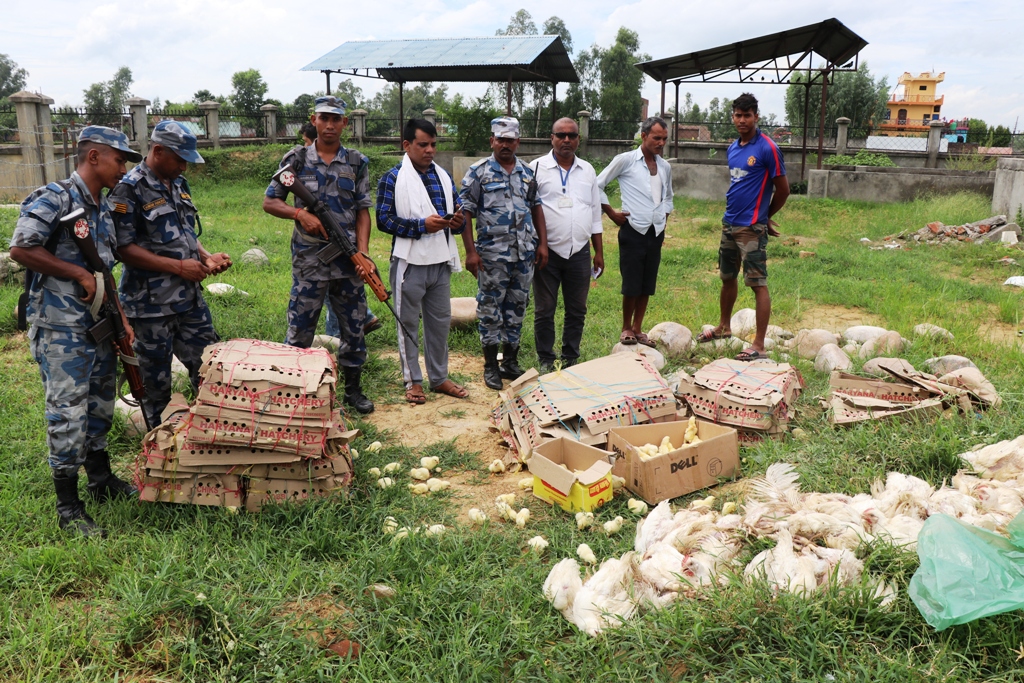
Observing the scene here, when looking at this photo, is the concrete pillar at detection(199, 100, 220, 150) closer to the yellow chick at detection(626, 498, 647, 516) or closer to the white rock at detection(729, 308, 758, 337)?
the white rock at detection(729, 308, 758, 337)

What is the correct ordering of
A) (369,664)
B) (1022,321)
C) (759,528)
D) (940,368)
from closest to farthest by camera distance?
(369,664) < (759,528) < (940,368) < (1022,321)

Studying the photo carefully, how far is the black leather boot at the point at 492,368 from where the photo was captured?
5548 millimetres

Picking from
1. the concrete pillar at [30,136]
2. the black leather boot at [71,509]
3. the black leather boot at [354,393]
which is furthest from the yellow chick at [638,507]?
the concrete pillar at [30,136]

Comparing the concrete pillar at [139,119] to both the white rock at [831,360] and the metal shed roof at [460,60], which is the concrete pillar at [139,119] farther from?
the white rock at [831,360]

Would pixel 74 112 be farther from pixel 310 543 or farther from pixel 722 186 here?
pixel 310 543

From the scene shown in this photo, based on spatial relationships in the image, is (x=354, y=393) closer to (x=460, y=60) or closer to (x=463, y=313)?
(x=463, y=313)

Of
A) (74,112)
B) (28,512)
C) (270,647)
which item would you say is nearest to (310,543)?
(270,647)

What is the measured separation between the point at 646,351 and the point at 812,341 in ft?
4.77

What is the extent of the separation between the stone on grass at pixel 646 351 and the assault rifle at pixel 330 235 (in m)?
2.15

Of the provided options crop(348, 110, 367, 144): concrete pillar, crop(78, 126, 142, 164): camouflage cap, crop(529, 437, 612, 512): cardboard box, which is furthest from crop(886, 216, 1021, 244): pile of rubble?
crop(348, 110, 367, 144): concrete pillar

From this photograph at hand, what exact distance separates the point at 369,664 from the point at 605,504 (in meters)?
1.55

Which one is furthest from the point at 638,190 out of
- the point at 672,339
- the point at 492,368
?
the point at 492,368

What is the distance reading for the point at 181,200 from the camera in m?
4.06

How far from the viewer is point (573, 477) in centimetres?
359
